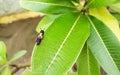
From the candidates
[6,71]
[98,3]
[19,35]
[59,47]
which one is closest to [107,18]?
[98,3]

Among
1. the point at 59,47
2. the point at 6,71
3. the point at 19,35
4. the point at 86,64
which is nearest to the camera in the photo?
the point at 59,47

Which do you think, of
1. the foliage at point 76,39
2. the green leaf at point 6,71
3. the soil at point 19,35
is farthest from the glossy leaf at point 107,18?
the soil at point 19,35

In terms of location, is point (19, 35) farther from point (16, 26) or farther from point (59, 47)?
point (59, 47)

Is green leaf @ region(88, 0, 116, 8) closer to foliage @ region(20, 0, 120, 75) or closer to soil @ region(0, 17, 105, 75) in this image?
foliage @ region(20, 0, 120, 75)

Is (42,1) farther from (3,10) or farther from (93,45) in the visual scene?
(3,10)

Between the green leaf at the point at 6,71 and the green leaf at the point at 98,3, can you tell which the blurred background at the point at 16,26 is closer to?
the green leaf at the point at 6,71

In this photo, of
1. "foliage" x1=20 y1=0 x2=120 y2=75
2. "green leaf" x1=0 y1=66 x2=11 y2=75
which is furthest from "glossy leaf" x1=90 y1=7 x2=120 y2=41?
"green leaf" x1=0 y1=66 x2=11 y2=75

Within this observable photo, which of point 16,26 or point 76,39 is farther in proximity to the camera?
point 16,26
